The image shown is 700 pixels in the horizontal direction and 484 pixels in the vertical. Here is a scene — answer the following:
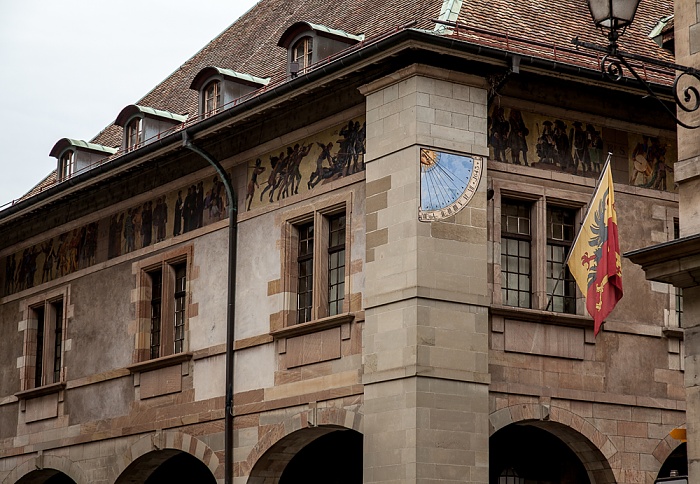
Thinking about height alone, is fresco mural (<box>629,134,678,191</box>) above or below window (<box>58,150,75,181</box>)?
below

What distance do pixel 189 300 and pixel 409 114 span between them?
5.86 metres

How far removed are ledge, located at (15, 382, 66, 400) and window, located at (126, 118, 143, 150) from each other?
4.31 meters

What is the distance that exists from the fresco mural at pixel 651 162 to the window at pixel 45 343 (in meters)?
11.0

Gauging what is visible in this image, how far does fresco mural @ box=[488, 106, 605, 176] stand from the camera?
21.0 m

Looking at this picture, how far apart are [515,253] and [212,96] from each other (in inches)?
256

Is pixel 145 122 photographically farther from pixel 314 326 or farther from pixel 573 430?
pixel 573 430

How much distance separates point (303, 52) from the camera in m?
23.1

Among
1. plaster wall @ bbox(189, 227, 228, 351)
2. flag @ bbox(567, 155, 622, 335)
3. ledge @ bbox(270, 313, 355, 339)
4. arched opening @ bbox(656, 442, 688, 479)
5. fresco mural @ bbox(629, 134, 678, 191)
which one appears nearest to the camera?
flag @ bbox(567, 155, 622, 335)

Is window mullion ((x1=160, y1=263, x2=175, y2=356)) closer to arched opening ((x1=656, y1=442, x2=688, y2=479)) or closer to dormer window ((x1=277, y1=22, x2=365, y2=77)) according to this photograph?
dormer window ((x1=277, y1=22, x2=365, y2=77))

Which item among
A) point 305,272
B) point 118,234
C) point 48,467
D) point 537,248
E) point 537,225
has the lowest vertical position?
point 48,467

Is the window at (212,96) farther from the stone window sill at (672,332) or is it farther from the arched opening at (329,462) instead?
the stone window sill at (672,332)

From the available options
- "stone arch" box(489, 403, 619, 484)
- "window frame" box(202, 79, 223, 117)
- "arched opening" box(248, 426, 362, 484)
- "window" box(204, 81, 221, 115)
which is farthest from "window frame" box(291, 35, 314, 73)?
"stone arch" box(489, 403, 619, 484)

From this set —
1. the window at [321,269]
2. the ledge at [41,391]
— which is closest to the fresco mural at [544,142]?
the window at [321,269]

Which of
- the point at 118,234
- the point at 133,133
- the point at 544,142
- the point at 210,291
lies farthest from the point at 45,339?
the point at 544,142
